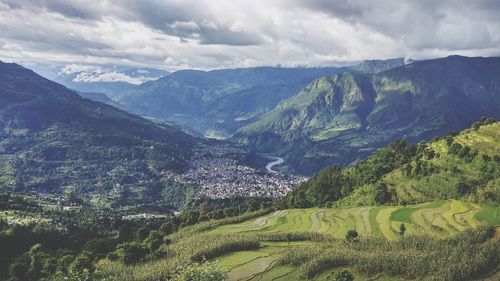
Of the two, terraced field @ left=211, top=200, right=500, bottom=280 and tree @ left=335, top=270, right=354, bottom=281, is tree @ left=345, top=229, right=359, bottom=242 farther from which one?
tree @ left=335, top=270, right=354, bottom=281

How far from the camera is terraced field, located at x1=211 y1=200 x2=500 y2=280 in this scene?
11431 cm

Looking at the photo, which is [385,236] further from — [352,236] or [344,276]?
[344,276]

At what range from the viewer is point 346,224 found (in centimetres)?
15812

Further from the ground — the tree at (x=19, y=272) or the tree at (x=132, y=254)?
the tree at (x=132, y=254)

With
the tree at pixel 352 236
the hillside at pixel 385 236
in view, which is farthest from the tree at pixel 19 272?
the tree at pixel 352 236

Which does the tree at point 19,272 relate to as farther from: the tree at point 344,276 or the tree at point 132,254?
the tree at point 344,276

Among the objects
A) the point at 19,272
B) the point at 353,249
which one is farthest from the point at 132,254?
the point at 353,249

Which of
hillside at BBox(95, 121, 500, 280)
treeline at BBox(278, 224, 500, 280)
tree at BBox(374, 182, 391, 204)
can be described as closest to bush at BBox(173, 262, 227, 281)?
hillside at BBox(95, 121, 500, 280)

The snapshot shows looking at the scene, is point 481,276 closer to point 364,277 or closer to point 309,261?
point 364,277

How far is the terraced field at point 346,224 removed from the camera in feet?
375

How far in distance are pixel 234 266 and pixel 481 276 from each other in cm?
5438

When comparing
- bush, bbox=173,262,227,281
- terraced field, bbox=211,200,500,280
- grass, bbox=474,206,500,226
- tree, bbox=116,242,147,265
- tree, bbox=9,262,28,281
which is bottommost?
tree, bbox=9,262,28,281

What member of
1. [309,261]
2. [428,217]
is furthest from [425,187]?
[309,261]

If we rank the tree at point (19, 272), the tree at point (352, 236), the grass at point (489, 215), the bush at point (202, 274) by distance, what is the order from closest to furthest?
the bush at point (202, 274)
the grass at point (489, 215)
the tree at point (352, 236)
the tree at point (19, 272)
